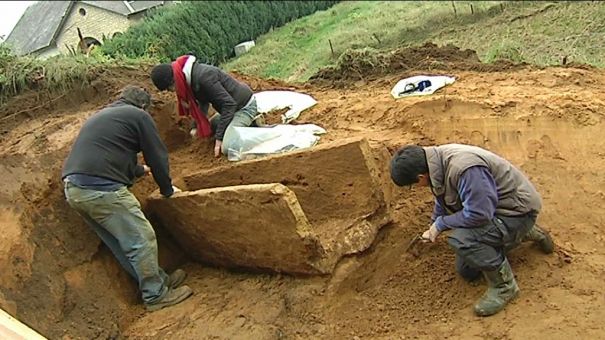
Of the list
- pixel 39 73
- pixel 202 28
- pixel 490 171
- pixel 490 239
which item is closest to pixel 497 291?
pixel 490 239

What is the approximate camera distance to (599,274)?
4.14 m

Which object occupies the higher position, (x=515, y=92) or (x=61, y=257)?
(x=61, y=257)

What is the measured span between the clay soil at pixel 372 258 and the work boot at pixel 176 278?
0.34 feet

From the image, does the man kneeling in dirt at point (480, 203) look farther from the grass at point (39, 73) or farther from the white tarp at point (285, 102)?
the grass at point (39, 73)

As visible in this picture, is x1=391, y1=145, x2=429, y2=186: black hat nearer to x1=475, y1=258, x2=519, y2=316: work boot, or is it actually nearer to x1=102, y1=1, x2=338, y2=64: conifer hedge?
x1=475, y1=258, x2=519, y2=316: work boot

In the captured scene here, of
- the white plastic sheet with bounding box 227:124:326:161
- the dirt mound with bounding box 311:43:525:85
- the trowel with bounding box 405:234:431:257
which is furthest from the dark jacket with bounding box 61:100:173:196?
the dirt mound with bounding box 311:43:525:85

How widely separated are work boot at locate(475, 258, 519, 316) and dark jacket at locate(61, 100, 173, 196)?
234cm

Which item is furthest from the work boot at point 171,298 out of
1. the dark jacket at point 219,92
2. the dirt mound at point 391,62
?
the dirt mound at point 391,62

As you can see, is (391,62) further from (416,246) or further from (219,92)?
(416,246)

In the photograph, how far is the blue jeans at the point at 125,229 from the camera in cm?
445

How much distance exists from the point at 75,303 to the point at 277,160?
5.84 feet

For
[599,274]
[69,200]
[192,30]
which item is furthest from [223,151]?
[192,30]

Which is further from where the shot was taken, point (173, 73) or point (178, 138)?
point (178, 138)

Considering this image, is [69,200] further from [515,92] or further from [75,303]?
[515,92]
